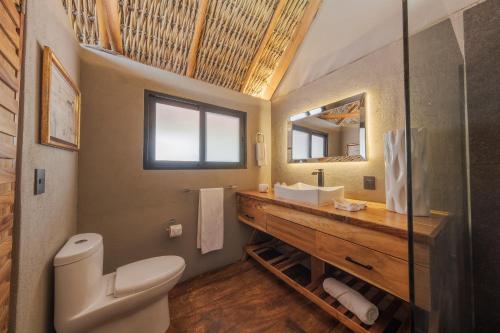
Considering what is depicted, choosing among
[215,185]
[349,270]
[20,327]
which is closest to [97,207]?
[20,327]

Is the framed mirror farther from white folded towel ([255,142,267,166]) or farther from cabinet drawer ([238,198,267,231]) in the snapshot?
cabinet drawer ([238,198,267,231])

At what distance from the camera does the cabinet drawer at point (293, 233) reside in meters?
1.27

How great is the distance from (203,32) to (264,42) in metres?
0.62

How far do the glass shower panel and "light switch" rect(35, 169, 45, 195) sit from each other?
1.41 meters

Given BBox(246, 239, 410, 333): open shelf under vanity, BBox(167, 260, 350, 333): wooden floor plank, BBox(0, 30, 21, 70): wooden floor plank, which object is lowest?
BBox(167, 260, 350, 333): wooden floor plank

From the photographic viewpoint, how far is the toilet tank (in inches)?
37.4

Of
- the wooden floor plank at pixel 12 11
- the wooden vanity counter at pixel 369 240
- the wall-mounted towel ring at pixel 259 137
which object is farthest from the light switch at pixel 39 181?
the wall-mounted towel ring at pixel 259 137

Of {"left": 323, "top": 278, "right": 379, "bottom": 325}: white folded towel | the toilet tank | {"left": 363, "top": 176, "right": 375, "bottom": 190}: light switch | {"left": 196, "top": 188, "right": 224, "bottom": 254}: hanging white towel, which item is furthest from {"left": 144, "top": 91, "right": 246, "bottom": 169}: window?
{"left": 323, "top": 278, "right": 379, "bottom": 325}: white folded towel

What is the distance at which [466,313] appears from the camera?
0.95m

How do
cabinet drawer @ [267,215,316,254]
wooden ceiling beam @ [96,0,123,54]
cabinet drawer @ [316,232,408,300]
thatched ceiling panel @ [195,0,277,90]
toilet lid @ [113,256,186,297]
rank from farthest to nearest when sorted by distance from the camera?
thatched ceiling panel @ [195,0,277,90]
wooden ceiling beam @ [96,0,123,54]
cabinet drawer @ [267,215,316,254]
toilet lid @ [113,256,186,297]
cabinet drawer @ [316,232,408,300]

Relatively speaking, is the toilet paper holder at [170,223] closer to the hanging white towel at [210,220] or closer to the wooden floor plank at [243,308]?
the hanging white towel at [210,220]

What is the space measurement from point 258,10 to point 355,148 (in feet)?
5.14

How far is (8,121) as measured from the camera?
0.63m

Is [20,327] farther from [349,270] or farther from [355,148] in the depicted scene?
[355,148]
